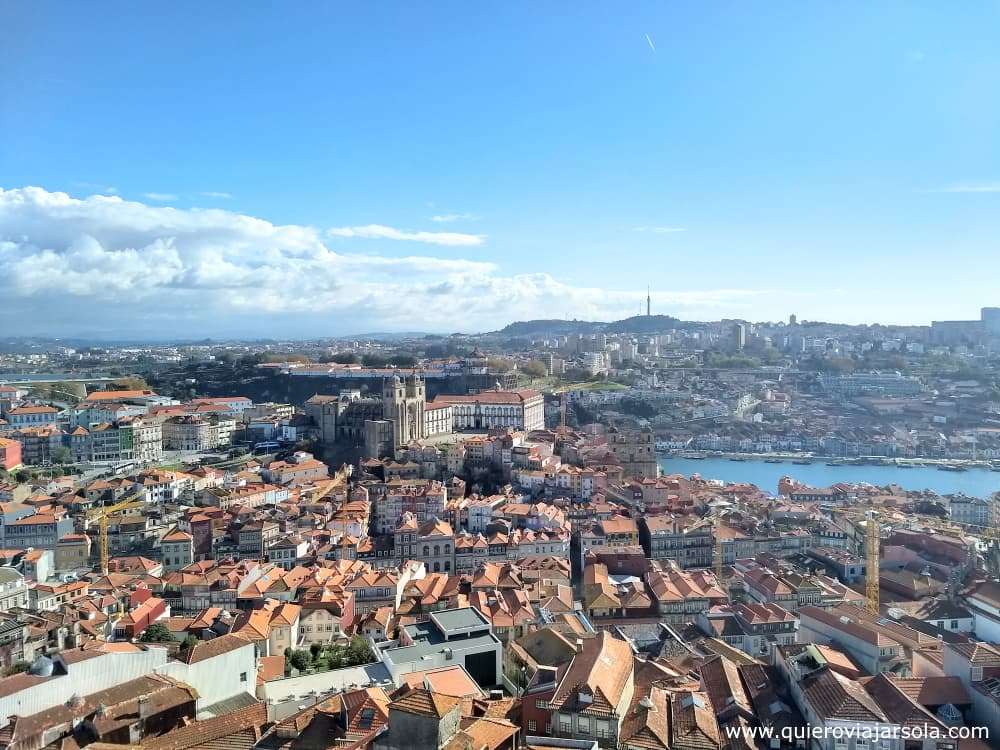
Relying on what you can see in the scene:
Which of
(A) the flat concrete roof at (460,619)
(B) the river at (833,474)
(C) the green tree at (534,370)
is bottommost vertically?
(B) the river at (833,474)

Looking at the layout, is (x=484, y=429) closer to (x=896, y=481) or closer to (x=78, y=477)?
(x=78, y=477)

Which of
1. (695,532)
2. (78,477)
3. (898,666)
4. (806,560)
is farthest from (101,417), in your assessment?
(898,666)

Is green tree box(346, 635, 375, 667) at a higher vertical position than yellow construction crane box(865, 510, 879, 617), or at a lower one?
higher

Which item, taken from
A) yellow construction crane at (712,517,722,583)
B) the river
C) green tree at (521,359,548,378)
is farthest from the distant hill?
yellow construction crane at (712,517,722,583)

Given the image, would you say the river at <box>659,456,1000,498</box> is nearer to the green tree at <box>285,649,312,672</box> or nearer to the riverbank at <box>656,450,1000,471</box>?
the riverbank at <box>656,450,1000,471</box>

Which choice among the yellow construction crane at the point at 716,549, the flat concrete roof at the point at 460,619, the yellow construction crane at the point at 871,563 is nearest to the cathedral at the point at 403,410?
the yellow construction crane at the point at 716,549

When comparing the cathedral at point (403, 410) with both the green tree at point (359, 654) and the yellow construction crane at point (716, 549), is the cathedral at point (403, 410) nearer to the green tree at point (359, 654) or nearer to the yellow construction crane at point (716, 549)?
the yellow construction crane at point (716, 549)

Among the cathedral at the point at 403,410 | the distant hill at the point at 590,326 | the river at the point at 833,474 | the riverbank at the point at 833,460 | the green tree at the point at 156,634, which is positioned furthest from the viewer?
the distant hill at the point at 590,326

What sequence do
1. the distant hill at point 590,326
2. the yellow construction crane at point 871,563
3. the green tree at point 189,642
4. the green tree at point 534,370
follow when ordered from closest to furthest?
the green tree at point 189,642
the yellow construction crane at point 871,563
the green tree at point 534,370
the distant hill at point 590,326
